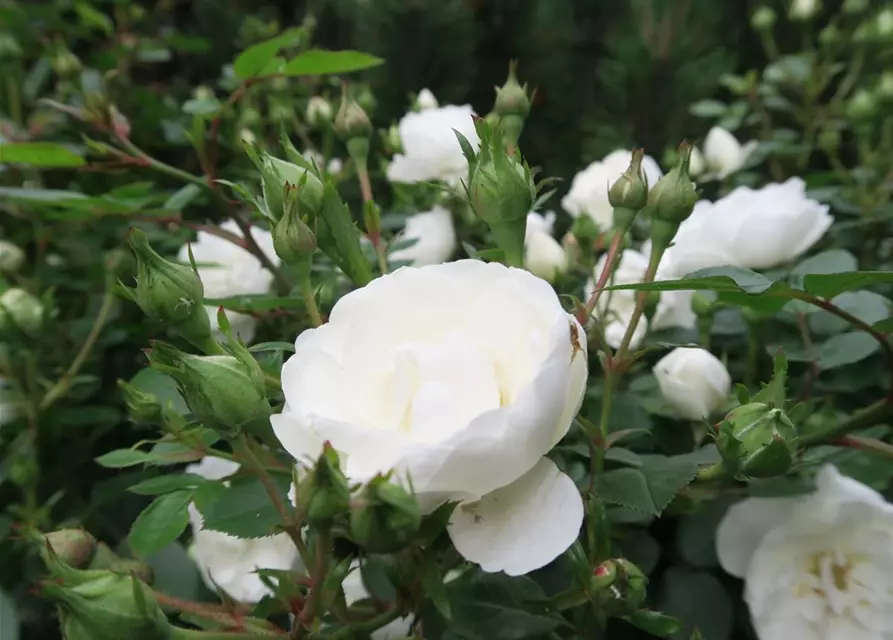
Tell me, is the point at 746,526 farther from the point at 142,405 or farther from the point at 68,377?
the point at 68,377

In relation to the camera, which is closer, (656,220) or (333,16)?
(656,220)

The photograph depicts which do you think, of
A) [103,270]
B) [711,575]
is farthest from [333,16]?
[711,575]

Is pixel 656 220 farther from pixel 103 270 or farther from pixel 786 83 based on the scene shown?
pixel 786 83

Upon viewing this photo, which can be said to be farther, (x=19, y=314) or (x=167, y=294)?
(x=19, y=314)

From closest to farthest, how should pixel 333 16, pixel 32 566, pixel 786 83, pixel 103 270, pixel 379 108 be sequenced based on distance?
pixel 32 566
pixel 103 270
pixel 786 83
pixel 379 108
pixel 333 16

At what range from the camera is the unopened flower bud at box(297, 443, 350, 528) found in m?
0.22

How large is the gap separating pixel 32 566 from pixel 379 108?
0.71 m

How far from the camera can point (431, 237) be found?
0.52 meters

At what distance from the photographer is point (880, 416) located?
1.17ft

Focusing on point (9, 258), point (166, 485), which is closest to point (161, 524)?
point (166, 485)

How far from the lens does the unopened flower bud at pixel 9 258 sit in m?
0.67

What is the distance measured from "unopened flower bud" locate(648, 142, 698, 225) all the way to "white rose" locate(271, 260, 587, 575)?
99 millimetres

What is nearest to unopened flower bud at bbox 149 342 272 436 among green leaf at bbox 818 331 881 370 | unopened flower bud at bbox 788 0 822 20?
green leaf at bbox 818 331 881 370

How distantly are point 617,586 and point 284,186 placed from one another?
203 mm
